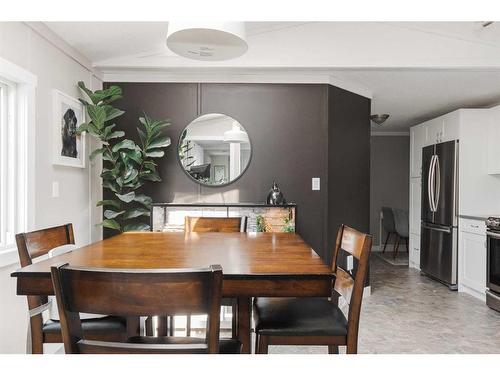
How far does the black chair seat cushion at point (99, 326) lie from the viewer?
160 cm

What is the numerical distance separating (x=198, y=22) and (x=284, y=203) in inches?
90.8

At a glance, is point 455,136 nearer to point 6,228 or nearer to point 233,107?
Result: point 233,107

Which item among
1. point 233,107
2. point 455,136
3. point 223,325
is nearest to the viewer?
point 223,325

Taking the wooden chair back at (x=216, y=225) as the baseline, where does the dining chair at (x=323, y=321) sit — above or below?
below

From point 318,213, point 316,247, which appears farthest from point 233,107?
point 316,247

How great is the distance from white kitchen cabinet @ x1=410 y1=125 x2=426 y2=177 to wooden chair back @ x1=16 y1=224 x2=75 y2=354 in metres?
4.86

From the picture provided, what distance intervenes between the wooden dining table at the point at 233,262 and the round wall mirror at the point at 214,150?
1724 millimetres

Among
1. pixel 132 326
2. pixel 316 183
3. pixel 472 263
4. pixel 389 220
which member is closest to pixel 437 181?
pixel 472 263

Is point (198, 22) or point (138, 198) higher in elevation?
point (198, 22)

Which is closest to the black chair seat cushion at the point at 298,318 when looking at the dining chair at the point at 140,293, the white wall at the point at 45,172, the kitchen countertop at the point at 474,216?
the dining chair at the point at 140,293

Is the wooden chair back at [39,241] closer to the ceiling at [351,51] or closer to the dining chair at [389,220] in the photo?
the ceiling at [351,51]

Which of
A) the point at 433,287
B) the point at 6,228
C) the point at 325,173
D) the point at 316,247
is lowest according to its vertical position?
the point at 433,287

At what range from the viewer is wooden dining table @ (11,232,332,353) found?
4.02 ft

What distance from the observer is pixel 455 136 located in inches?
181
